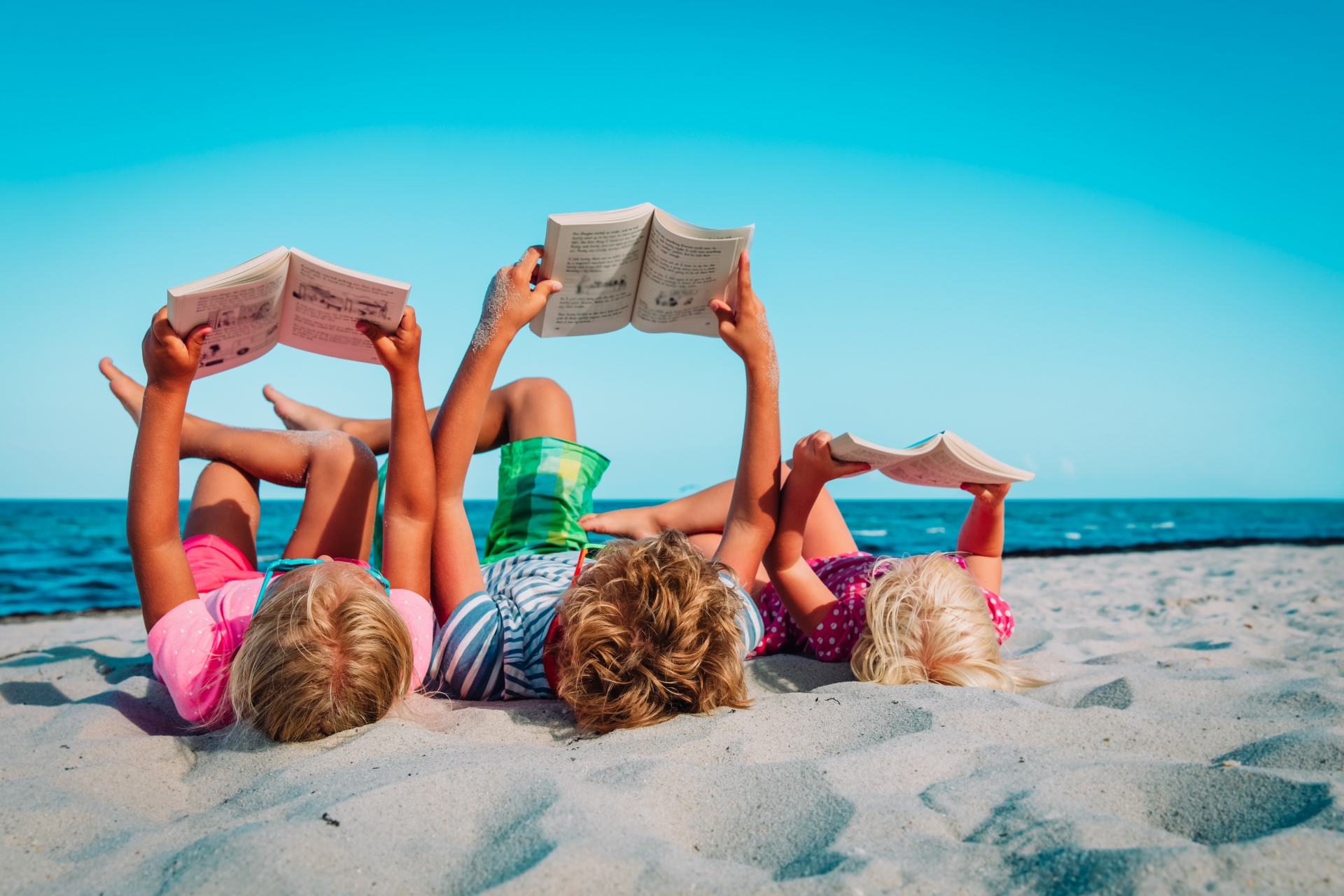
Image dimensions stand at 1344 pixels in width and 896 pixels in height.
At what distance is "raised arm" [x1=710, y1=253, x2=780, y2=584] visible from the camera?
9.27ft

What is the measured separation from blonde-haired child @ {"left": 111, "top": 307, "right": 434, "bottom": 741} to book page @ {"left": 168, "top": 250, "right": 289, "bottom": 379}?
0.07m

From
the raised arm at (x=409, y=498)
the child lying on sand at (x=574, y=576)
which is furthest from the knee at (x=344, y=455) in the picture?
the raised arm at (x=409, y=498)

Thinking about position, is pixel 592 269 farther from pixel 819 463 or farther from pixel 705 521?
pixel 705 521

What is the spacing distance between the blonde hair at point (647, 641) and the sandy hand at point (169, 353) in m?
1.27

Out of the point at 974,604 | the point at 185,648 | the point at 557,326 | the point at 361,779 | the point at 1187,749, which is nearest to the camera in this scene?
the point at 361,779

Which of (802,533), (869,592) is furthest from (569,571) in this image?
(869,592)

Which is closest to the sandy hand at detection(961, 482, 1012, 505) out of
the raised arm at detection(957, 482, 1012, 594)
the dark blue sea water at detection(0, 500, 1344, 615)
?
the raised arm at detection(957, 482, 1012, 594)

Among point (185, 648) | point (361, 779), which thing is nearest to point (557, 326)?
point (185, 648)

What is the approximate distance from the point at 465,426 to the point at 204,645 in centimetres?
95

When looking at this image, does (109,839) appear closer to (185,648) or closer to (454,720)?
(185,648)

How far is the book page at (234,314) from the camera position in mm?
2186

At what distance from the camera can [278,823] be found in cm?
145

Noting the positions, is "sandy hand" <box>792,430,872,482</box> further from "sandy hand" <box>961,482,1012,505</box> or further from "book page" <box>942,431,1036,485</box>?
"sandy hand" <box>961,482,1012,505</box>

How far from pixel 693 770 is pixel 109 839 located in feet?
3.73
